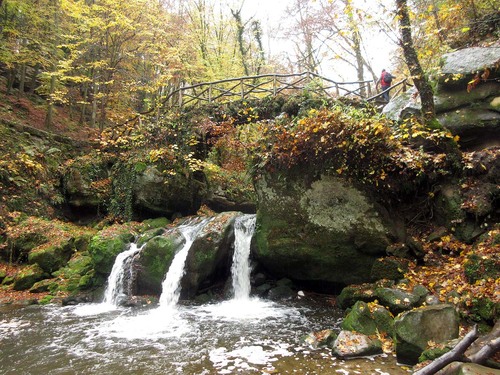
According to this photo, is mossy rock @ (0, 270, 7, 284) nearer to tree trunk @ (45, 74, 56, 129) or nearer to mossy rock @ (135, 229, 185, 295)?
mossy rock @ (135, 229, 185, 295)

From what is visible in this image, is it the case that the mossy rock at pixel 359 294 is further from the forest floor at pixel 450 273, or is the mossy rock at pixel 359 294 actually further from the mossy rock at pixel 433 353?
the mossy rock at pixel 433 353

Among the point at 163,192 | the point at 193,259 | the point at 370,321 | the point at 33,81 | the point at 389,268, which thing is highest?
the point at 33,81

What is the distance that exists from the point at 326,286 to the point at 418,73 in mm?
5614

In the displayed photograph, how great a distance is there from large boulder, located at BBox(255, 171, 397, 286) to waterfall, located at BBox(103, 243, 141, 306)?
387 centimetres

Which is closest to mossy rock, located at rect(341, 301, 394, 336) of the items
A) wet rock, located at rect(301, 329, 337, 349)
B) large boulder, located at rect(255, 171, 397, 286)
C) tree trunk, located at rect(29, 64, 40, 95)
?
wet rock, located at rect(301, 329, 337, 349)

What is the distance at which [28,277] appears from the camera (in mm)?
9977

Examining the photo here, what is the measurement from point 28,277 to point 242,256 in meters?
6.57

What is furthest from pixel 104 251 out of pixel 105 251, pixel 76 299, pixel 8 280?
pixel 8 280

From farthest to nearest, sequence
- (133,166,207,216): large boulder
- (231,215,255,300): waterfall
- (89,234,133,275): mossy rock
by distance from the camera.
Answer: (133,166,207,216): large boulder → (89,234,133,275): mossy rock → (231,215,255,300): waterfall

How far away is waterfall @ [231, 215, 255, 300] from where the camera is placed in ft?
29.4

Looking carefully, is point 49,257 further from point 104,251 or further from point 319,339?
point 319,339

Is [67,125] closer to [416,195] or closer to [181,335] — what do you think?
[181,335]

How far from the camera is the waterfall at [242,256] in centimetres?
897

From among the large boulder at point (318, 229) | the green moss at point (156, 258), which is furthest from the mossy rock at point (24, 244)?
the large boulder at point (318, 229)
